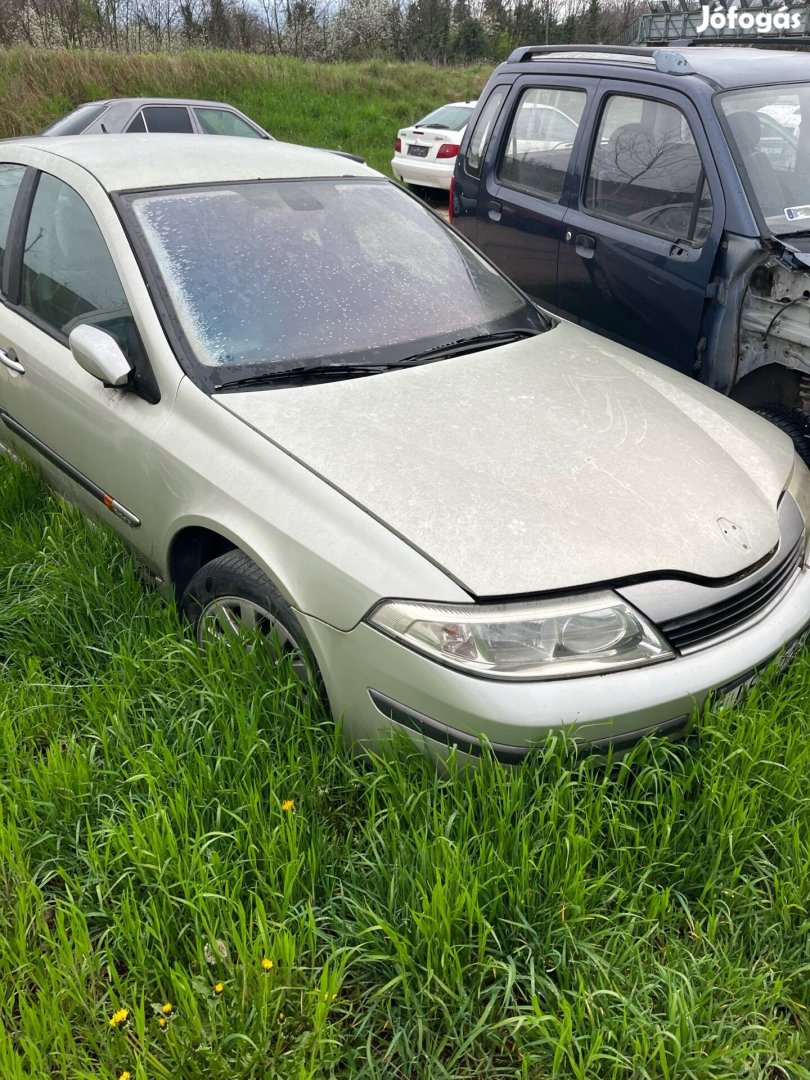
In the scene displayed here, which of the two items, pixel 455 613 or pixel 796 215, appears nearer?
pixel 455 613

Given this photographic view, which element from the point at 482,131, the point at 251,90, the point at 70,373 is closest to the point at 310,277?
the point at 70,373

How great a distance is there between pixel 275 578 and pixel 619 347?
67.3 inches

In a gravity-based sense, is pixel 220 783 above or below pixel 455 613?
below

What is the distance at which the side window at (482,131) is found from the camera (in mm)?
4809

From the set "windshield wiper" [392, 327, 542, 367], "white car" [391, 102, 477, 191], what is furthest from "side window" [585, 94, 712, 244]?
"white car" [391, 102, 477, 191]

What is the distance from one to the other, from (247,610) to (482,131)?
363 centimetres

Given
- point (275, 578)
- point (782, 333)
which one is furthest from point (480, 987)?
point (782, 333)

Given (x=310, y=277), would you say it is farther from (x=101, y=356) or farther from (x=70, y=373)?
(x=70, y=373)

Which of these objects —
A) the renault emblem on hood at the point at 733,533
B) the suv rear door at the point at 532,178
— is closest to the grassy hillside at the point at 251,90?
the suv rear door at the point at 532,178

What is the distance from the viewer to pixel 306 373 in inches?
102

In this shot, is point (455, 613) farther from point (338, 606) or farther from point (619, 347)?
point (619, 347)

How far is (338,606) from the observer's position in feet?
6.70

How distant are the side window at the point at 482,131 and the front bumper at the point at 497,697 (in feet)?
12.0

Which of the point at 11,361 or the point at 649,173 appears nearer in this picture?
the point at 11,361
